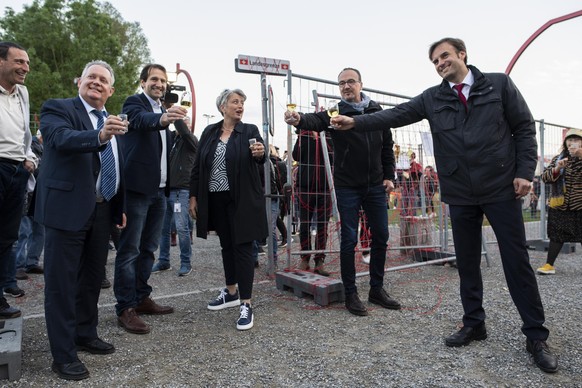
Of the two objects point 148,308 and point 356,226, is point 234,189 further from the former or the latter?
point 148,308

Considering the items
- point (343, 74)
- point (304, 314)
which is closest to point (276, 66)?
point (343, 74)

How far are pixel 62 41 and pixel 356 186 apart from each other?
23.5 metres

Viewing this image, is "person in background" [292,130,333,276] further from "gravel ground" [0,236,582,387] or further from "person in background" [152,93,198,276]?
"person in background" [152,93,198,276]

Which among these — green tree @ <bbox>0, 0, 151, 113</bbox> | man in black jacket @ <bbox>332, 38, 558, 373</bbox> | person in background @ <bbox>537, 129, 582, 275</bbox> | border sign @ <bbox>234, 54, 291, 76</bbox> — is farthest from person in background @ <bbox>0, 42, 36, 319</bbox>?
green tree @ <bbox>0, 0, 151, 113</bbox>

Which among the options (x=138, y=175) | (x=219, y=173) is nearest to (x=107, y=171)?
(x=138, y=175)

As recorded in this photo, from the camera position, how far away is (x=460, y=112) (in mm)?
3061

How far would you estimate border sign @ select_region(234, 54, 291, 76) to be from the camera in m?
4.72

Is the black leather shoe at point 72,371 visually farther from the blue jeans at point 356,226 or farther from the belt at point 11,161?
the blue jeans at point 356,226

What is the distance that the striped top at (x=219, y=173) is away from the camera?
372 centimetres

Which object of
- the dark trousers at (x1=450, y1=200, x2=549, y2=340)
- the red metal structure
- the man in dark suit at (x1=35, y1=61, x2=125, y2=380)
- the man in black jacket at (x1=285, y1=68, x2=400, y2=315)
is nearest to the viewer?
the man in dark suit at (x1=35, y1=61, x2=125, y2=380)

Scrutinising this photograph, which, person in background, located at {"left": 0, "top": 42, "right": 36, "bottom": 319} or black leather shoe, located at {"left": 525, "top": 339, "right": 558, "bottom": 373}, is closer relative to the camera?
black leather shoe, located at {"left": 525, "top": 339, "right": 558, "bottom": 373}

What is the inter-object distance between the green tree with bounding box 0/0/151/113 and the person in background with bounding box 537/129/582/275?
20.8 meters

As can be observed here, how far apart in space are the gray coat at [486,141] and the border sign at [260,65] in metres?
2.34

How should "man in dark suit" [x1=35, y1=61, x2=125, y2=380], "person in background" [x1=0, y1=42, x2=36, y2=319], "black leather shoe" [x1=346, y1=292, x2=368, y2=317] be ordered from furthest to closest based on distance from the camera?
"black leather shoe" [x1=346, y1=292, x2=368, y2=317] → "person in background" [x1=0, y1=42, x2=36, y2=319] → "man in dark suit" [x1=35, y1=61, x2=125, y2=380]
